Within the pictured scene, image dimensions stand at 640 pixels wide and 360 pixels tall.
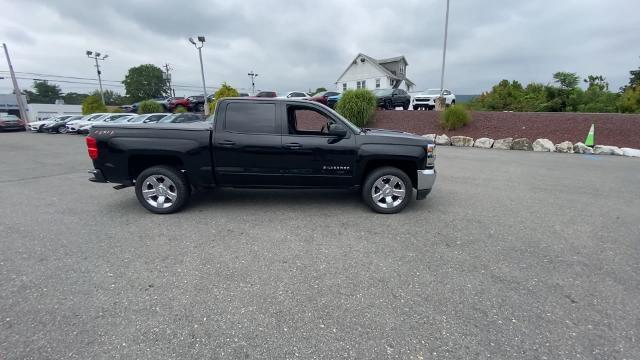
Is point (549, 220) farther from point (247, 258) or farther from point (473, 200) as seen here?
point (247, 258)

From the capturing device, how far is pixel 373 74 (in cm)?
4366

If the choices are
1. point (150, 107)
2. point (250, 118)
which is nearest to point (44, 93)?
point (150, 107)

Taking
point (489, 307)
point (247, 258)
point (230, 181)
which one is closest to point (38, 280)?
point (247, 258)

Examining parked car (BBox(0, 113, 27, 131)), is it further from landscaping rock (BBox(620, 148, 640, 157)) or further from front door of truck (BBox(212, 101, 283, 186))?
landscaping rock (BBox(620, 148, 640, 157))

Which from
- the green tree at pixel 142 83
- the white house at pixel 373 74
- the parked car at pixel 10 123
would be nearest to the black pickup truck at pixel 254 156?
the parked car at pixel 10 123

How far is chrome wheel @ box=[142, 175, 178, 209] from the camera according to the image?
4.70 meters

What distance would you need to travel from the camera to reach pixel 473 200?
556 cm

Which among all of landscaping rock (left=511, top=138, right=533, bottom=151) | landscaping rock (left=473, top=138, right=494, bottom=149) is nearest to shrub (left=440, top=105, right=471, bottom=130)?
landscaping rock (left=473, top=138, right=494, bottom=149)

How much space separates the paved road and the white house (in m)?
39.1

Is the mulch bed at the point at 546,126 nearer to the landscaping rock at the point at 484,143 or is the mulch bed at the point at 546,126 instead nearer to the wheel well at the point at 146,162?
the landscaping rock at the point at 484,143

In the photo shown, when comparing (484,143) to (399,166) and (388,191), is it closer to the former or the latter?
(399,166)

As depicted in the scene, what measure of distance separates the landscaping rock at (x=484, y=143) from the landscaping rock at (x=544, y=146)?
1636 millimetres

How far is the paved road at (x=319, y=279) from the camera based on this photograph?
2.17 m

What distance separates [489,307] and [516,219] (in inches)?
104
